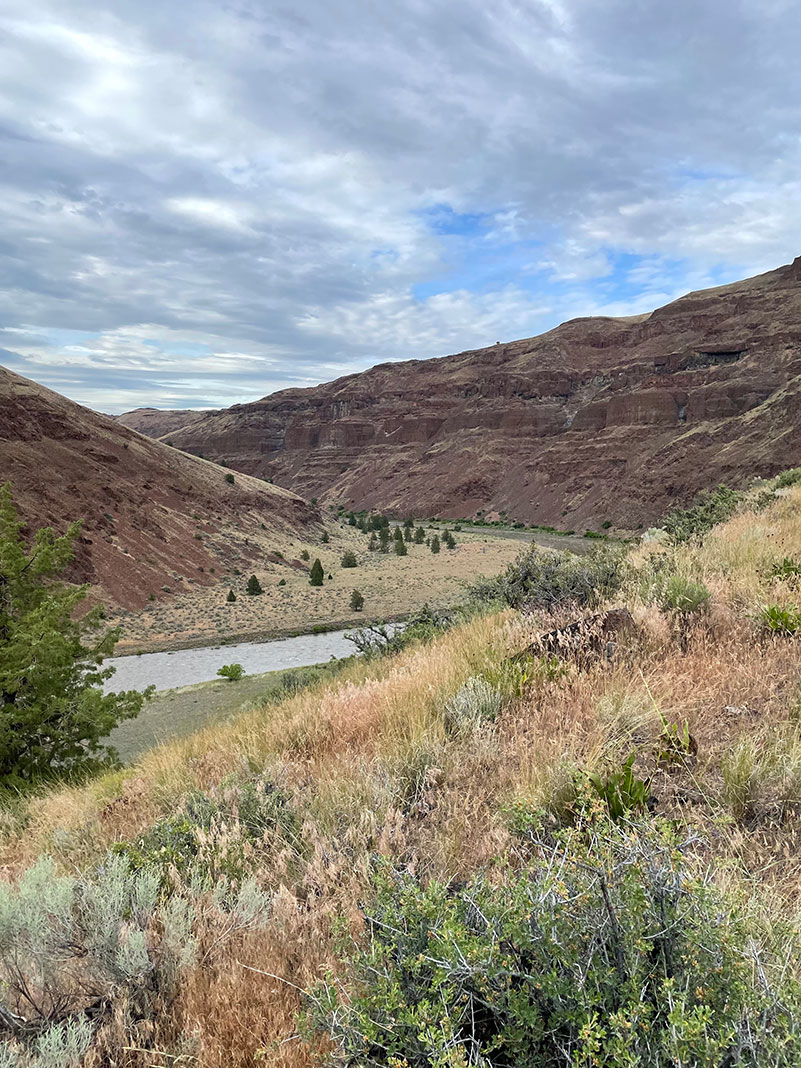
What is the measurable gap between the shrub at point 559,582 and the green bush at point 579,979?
3.87 meters

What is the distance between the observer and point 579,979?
145cm

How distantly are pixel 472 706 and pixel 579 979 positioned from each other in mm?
2182

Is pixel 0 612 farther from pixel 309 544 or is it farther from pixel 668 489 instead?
pixel 668 489

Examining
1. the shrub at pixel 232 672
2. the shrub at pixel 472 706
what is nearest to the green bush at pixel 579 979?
the shrub at pixel 472 706

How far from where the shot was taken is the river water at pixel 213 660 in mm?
21828

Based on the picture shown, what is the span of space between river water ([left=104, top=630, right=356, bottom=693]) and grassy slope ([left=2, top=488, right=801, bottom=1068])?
58.7 feet

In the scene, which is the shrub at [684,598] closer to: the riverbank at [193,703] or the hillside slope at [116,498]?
the riverbank at [193,703]

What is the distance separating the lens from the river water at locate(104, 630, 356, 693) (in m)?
21.8

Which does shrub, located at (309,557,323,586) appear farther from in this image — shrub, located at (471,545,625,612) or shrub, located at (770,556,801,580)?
shrub, located at (770,556,801,580)

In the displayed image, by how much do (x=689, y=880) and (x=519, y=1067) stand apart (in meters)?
0.64

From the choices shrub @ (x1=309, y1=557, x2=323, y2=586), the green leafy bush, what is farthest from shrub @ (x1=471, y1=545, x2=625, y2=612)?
shrub @ (x1=309, y1=557, x2=323, y2=586)

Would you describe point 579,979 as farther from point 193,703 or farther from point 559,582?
point 193,703

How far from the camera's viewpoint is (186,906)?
2238mm

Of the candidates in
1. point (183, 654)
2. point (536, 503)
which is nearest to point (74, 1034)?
point (183, 654)
